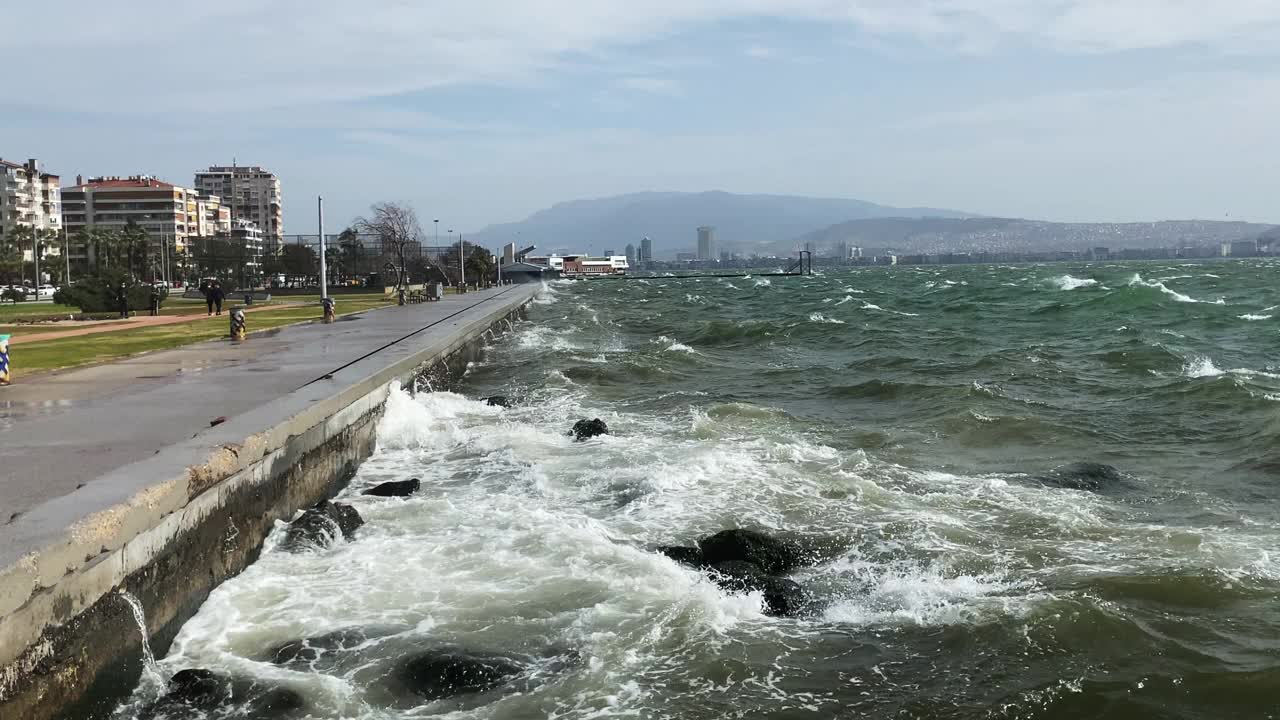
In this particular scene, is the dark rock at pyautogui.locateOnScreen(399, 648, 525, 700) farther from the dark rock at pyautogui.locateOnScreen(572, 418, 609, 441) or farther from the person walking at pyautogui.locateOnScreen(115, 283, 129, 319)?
the person walking at pyautogui.locateOnScreen(115, 283, 129, 319)

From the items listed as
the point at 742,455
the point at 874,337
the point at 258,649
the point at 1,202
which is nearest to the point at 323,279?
the point at 874,337

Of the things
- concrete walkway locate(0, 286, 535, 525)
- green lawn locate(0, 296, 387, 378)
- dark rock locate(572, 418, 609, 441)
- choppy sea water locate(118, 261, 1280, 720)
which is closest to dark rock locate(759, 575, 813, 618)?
choppy sea water locate(118, 261, 1280, 720)

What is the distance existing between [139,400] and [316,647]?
7232mm

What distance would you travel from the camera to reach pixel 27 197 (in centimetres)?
14375

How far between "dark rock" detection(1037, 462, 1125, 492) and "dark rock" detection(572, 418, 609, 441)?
635 centimetres

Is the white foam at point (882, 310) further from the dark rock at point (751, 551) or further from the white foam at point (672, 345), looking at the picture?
the dark rock at point (751, 551)

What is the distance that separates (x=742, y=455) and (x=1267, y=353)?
22.6 meters

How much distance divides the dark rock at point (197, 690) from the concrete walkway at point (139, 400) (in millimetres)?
1381

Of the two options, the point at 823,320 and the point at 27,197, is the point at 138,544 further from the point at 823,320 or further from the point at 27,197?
the point at 27,197

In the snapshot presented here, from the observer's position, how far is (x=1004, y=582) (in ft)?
29.4

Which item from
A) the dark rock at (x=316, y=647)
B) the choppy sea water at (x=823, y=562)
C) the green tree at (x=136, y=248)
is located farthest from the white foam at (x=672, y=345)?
the green tree at (x=136, y=248)

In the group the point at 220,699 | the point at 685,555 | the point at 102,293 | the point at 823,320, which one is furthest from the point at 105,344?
the point at 823,320

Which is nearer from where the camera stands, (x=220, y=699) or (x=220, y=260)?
(x=220, y=699)

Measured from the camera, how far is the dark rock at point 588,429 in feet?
52.7
